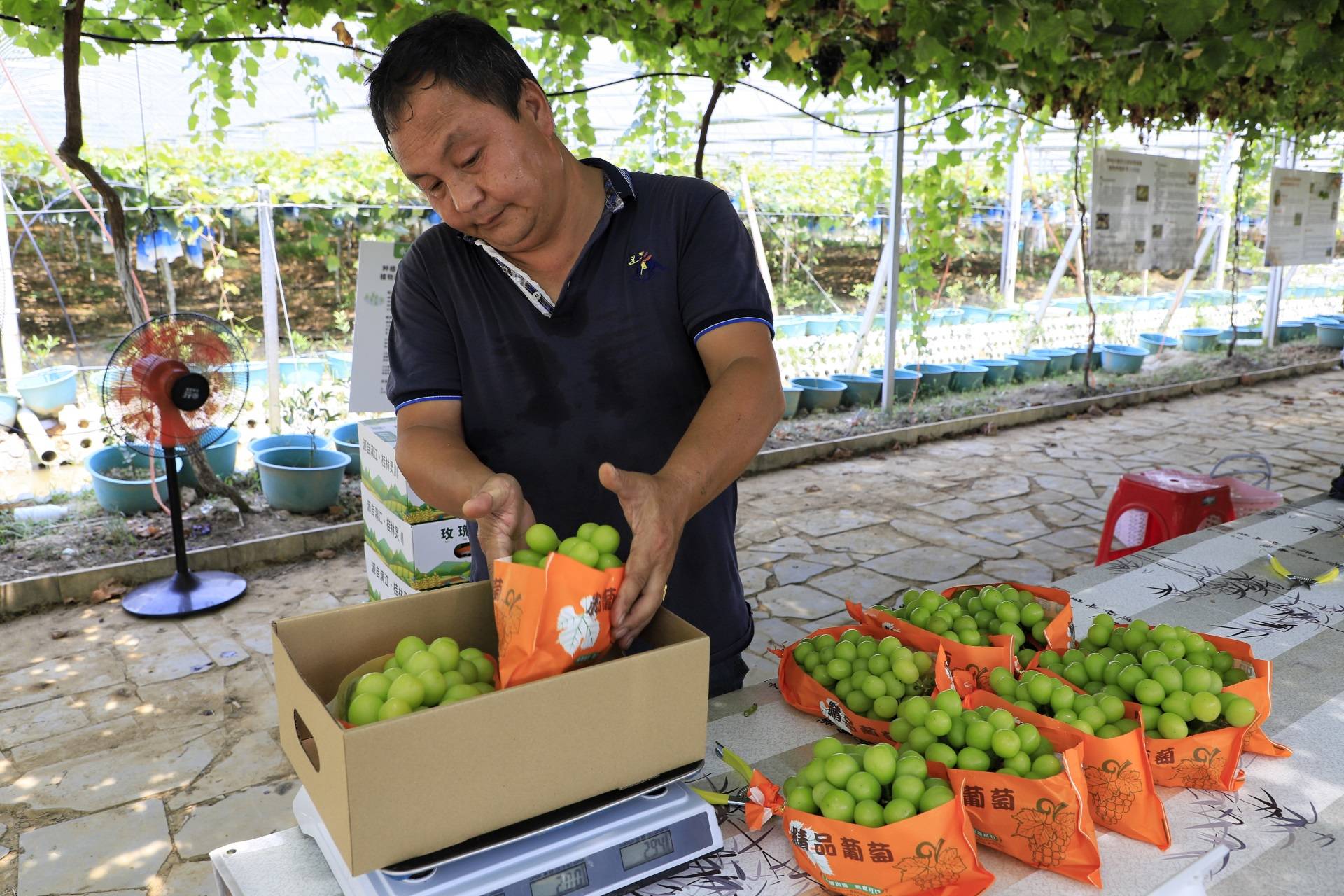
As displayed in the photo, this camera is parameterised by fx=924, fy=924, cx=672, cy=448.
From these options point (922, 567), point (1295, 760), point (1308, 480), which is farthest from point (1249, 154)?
point (1295, 760)

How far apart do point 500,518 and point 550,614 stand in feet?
1.01

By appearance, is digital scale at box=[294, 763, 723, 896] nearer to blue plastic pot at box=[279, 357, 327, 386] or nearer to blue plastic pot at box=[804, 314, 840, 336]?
blue plastic pot at box=[279, 357, 327, 386]

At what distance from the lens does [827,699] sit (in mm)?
1812

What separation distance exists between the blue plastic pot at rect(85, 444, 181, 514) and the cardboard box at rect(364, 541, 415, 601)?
191 cm

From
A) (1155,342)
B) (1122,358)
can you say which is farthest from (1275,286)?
(1122,358)

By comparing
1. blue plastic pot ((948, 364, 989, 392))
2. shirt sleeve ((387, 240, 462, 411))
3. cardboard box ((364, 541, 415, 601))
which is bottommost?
cardboard box ((364, 541, 415, 601))

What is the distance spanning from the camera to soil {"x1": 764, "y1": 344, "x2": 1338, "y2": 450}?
8.35 m

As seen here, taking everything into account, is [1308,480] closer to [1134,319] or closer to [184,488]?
[1134,319]

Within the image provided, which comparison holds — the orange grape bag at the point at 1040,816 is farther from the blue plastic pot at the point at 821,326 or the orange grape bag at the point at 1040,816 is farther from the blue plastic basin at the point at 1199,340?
the blue plastic basin at the point at 1199,340

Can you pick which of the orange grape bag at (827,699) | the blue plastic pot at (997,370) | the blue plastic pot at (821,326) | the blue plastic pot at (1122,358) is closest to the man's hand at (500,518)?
the orange grape bag at (827,699)

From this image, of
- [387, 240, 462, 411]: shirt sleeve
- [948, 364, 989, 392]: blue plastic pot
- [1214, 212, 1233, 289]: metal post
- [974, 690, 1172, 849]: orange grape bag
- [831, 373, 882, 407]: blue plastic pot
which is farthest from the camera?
[1214, 212, 1233, 289]: metal post

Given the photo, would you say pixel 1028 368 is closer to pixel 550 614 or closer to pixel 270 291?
pixel 270 291

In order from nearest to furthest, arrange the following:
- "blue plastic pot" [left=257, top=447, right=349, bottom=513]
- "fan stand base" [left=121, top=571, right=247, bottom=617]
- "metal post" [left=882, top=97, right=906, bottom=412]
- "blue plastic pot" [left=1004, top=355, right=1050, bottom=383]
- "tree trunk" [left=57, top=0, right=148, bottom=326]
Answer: "tree trunk" [left=57, top=0, right=148, bottom=326]
"fan stand base" [left=121, top=571, right=247, bottom=617]
"blue plastic pot" [left=257, top=447, right=349, bottom=513]
"metal post" [left=882, top=97, right=906, bottom=412]
"blue plastic pot" [left=1004, top=355, right=1050, bottom=383]

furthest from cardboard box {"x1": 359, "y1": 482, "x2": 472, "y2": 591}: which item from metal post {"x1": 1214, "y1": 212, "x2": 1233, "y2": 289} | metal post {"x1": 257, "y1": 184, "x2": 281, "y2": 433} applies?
metal post {"x1": 1214, "y1": 212, "x2": 1233, "y2": 289}
